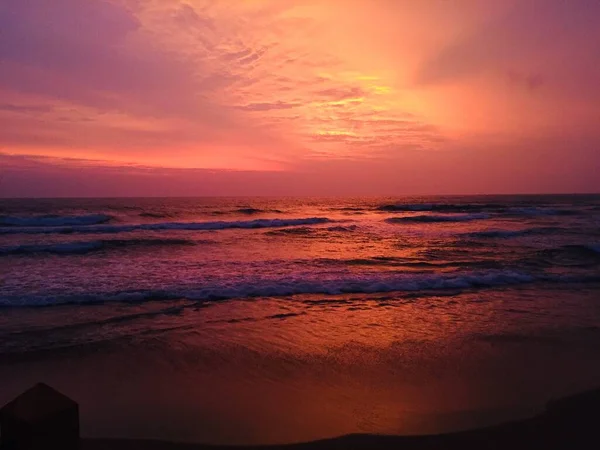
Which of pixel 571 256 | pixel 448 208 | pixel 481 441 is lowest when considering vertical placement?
pixel 481 441

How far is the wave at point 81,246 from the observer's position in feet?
61.1

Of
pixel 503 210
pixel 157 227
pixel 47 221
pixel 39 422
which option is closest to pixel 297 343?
pixel 39 422

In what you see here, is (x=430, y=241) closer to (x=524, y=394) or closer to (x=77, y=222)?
(x=524, y=394)

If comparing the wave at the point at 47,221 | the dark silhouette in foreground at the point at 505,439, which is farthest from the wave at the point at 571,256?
the wave at the point at 47,221

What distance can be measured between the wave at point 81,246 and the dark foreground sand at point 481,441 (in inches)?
655

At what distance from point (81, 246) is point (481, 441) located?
19.9 meters

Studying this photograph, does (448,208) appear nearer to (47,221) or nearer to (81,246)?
(47,221)

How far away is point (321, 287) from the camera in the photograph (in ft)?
35.2

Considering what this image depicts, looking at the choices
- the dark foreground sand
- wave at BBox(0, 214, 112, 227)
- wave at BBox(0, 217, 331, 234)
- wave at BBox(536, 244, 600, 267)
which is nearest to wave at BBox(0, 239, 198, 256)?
wave at BBox(0, 217, 331, 234)

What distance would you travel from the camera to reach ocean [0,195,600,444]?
4.35m

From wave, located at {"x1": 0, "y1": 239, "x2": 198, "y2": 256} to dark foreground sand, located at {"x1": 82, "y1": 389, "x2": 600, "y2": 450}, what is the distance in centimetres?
1664

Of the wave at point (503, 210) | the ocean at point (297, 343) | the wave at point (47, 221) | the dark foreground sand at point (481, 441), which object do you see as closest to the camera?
the dark foreground sand at point (481, 441)

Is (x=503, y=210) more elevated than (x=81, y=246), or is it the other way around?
(x=503, y=210)

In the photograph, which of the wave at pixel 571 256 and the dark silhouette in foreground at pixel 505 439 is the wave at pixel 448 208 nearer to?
the wave at pixel 571 256
